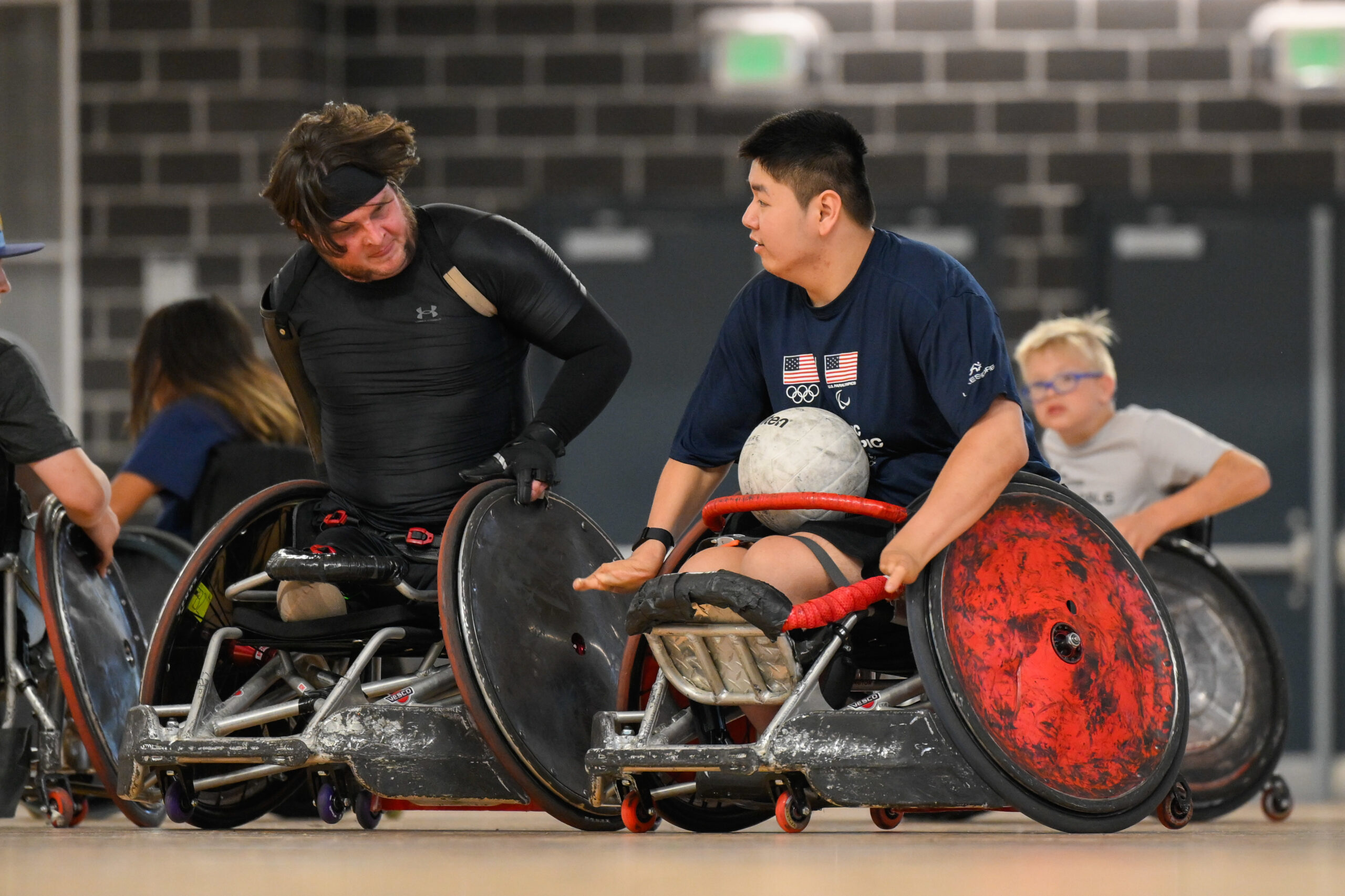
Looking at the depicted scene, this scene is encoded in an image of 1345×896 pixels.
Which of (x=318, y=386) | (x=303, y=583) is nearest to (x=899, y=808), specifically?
(x=303, y=583)

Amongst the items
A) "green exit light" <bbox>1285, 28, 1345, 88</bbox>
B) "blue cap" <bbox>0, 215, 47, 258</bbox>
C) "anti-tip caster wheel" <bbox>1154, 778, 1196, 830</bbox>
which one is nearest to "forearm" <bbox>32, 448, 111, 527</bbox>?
"blue cap" <bbox>0, 215, 47, 258</bbox>

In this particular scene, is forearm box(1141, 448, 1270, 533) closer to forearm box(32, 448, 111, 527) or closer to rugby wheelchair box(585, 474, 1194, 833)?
rugby wheelchair box(585, 474, 1194, 833)

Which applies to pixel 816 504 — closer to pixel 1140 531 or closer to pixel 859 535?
pixel 859 535

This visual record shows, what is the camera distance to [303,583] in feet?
12.8

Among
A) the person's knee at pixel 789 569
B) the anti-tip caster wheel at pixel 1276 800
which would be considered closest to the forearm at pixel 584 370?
the person's knee at pixel 789 569

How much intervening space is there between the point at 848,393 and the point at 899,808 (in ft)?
2.62

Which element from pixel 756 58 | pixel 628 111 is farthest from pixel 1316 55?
pixel 628 111

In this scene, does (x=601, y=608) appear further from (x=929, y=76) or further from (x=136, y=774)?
(x=929, y=76)

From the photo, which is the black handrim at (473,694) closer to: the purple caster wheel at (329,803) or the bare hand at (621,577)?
the bare hand at (621,577)

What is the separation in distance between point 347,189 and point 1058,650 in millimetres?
1711

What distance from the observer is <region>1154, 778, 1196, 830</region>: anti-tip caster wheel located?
3.50 meters

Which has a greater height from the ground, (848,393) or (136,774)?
(848,393)

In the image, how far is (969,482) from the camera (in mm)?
3213

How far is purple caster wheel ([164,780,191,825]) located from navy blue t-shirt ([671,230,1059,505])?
1.44 m
